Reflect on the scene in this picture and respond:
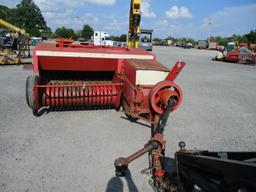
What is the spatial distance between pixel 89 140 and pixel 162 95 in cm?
123

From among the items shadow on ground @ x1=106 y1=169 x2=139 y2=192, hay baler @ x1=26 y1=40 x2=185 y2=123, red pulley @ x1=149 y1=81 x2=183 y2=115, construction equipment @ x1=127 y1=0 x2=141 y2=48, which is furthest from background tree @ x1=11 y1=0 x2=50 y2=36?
shadow on ground @ x1=106 y1=169 x2=139 y2=192

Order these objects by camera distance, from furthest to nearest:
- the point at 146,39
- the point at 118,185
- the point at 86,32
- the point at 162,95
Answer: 1. the point at 86,32
2. the point at 146,39
3. the point at 162,95
4. the point at 118,185

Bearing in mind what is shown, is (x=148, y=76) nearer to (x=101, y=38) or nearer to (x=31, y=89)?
(x=31, y=89)

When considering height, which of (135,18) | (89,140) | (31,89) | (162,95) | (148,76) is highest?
(135,18)

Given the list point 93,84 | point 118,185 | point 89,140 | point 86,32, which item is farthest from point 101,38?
point 86,32

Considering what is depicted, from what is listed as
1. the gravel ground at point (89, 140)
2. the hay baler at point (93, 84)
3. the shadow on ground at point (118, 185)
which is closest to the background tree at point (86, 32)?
the gravel ground at point (89, 140)

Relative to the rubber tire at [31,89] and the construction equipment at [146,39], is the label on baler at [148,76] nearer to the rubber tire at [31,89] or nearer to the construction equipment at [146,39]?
the rubber tire at [31,89]

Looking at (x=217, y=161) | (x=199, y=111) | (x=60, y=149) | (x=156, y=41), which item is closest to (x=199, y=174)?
(x=217, y=161)

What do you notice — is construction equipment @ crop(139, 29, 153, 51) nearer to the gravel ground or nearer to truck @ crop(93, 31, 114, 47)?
truck @ crop(93, 31, 114, 47)

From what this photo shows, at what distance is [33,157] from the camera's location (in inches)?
117

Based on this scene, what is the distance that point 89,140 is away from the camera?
346 centimetres

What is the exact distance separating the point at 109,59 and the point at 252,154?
125 inches

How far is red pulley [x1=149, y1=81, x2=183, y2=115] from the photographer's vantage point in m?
3.03

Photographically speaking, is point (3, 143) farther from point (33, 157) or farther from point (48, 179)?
point (48, 179)
